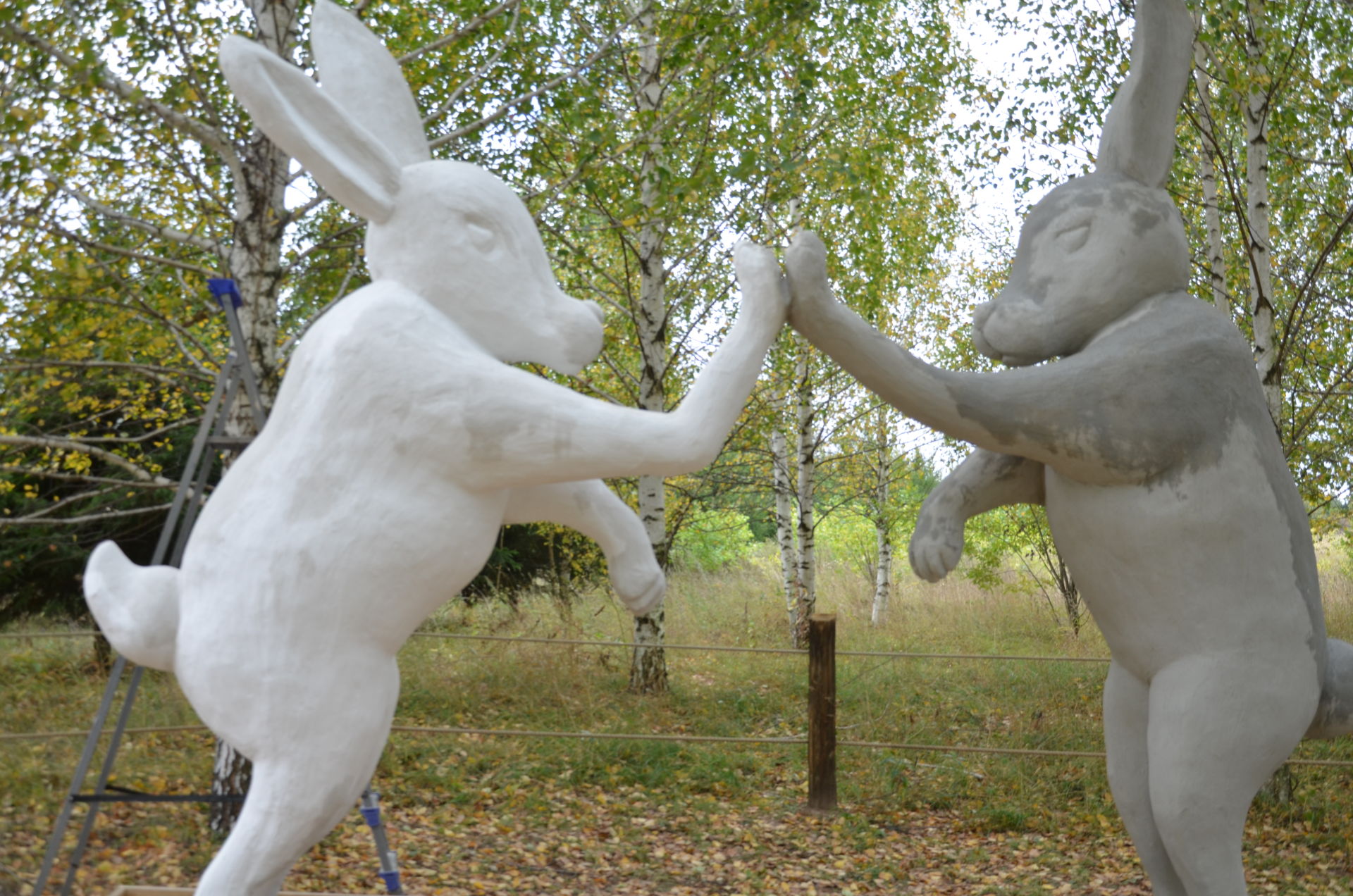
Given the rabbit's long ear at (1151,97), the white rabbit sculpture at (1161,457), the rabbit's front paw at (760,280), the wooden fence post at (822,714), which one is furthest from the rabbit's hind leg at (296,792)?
the wooden fence post at (822,714)

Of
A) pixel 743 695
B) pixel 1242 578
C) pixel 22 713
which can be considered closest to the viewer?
pixel 1242 578

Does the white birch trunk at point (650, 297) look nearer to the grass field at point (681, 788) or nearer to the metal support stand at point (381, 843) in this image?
the grass field at point (681, 788)

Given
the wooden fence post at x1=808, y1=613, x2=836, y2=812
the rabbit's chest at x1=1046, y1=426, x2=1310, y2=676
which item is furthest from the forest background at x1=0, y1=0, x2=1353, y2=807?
the rabbit's chest at x1=1046, y1=426, x2=1310, y2=676

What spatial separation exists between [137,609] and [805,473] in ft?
21.0

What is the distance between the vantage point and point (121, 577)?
195cm

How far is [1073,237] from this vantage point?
2.27m

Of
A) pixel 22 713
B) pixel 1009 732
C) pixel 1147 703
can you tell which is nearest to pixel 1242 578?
pixel 1147 703

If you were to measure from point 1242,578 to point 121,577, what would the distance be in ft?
6.79

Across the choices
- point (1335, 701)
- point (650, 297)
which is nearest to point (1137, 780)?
point (1335, 701)

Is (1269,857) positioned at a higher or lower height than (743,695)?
lower

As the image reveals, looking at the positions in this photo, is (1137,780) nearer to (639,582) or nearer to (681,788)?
(639,582)

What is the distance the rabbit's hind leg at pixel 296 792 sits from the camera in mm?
1717

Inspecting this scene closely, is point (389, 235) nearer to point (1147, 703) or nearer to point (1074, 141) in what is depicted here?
point (1147, 703)

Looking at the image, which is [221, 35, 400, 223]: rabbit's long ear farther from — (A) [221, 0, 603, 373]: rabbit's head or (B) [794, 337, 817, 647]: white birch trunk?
(B) [794, 337, 817, 647]: white birch trunk
